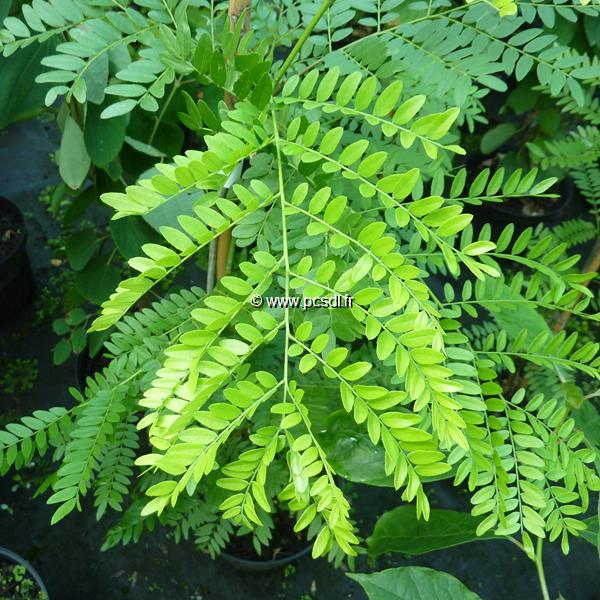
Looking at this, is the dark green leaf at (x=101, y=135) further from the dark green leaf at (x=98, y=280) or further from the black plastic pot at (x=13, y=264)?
the black plastic pot at (x=13, y=264)

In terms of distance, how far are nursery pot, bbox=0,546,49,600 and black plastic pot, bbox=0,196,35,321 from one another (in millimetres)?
713

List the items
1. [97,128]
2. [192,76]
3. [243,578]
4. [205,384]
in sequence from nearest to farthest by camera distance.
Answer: [205,384]
[97,128]
[192,76]
[243,578]

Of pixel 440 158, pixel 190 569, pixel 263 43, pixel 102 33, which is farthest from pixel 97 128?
pixel 190 569

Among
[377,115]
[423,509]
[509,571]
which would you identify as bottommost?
[509,571]

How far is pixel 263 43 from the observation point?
2.01 ft

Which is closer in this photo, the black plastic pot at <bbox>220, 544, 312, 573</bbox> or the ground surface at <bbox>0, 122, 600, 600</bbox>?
the black plastic pot at <bbox>220, 544, 312, 573</bbox>

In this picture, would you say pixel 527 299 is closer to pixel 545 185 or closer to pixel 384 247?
pixel 545 185

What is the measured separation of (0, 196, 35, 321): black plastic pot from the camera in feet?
5.41

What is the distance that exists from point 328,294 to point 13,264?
4.41 feet

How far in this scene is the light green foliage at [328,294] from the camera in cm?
53

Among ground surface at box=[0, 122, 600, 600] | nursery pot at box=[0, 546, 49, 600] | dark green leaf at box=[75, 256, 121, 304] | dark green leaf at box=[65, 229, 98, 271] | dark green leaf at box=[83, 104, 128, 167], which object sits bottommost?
ground surface at box=[0, 122, 600, 600]

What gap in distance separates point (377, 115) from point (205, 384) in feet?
1.00

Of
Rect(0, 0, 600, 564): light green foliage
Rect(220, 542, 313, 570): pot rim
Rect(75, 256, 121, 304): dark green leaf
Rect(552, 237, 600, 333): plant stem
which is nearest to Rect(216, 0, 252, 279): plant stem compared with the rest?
Rect(0, 0, 600, 564): light green foliage

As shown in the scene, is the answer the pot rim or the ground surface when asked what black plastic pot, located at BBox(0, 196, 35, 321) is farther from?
the pot rim
